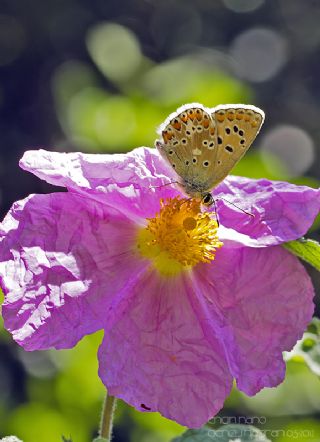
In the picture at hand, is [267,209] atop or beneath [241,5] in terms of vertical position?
atop

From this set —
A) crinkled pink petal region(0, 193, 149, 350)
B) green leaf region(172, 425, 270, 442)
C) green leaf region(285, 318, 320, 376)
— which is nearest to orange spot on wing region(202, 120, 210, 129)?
crinkled pink petal region(0, 193, 149, 350)

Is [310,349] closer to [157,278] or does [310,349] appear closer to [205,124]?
[157,278]

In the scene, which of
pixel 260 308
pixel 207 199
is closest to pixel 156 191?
pixel 207 199

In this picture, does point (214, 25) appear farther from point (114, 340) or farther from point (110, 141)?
point (114, 340)

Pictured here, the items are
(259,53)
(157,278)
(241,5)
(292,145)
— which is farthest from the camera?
(241,5)

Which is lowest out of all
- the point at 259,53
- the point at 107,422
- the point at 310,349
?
the point at 259,53

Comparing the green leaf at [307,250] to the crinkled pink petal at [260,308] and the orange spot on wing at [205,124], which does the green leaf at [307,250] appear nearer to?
the crinkled pink petal at [260,308]
